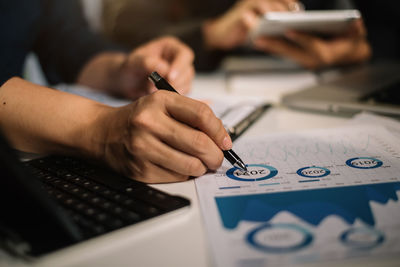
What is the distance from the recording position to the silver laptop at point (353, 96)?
0.63 metres

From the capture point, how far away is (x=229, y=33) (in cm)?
115

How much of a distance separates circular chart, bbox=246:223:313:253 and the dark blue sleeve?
807 mm

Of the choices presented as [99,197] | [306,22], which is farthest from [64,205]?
[306,22]

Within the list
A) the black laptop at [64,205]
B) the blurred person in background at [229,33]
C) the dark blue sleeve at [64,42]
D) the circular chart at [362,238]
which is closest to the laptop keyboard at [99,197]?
the black laptop at [64,205]

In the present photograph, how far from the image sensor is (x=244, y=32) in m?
1.14

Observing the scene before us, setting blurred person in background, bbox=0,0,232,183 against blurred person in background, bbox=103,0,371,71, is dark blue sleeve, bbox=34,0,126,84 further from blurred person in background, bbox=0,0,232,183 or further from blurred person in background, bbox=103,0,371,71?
blurred person in background, bbox=0,0,232,183

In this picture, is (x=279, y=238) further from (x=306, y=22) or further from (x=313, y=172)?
(x=306, y=22)

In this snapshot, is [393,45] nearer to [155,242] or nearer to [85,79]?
[85,79]

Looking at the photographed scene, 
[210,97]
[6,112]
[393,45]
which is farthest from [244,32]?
[6,112]

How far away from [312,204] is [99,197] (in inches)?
8.3

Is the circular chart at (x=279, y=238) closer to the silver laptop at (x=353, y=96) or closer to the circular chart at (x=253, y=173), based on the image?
the circular chart at (x=253, y=173)

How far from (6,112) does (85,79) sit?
1.59ft

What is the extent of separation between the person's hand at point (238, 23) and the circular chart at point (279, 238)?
2.88 ft

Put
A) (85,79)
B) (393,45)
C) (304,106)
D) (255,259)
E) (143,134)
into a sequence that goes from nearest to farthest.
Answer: (255,259) → (143,134) → (304,106) → (85,79) → (393,45)
